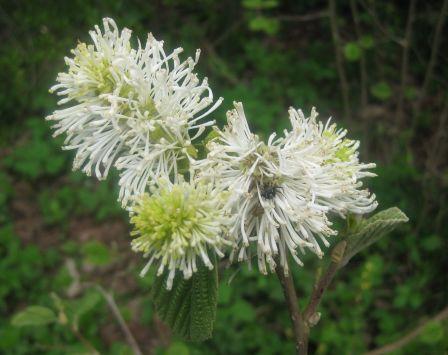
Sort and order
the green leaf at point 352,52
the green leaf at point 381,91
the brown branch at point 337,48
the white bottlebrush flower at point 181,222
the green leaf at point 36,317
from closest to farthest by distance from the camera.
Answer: the white bottlebrush flower at point 181,222
the green leaf at point 36,317
the brown branch at point 337,48
the green leaf at point 352,52
the green leaf at point 381,91

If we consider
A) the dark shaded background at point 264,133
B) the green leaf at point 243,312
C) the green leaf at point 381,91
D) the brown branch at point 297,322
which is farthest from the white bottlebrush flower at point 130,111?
the green leaf at point 381,91

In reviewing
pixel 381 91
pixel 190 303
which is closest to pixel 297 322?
pixel 190 303

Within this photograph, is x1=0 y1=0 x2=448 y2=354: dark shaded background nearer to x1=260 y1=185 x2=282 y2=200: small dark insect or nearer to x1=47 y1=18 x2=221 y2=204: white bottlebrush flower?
x1=47 y1=18 x2=221 y2=204: white bottlebrush flower

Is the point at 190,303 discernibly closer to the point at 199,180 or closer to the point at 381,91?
the point at 199,180

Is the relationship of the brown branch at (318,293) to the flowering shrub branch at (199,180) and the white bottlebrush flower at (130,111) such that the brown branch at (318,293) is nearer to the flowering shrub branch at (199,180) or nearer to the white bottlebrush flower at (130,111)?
the flowering shrub branch at (199,180)

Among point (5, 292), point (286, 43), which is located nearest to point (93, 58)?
point (5, 292)

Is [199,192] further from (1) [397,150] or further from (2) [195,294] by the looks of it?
(1) [397,150]
